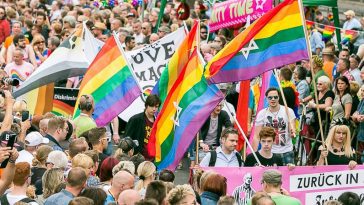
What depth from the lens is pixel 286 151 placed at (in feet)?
56.9

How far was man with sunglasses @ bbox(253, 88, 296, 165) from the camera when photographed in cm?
1733

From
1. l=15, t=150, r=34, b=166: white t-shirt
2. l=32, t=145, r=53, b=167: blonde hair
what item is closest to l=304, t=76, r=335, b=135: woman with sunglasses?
l=15, t=150, r=34, b=166: white t-shirt

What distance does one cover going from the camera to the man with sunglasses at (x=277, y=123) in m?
17.3

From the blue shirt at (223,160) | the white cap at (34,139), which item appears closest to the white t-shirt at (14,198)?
the white cap at (34,139)

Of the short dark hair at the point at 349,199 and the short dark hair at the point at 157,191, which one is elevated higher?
the short dark hair at the point at 349,199

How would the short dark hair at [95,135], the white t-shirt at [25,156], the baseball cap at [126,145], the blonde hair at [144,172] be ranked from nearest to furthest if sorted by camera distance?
the blonde hair at [144,172]
the white t-shirt at [25,156]
the short dark hair at [95,135]
the baseball cap at [126,145]

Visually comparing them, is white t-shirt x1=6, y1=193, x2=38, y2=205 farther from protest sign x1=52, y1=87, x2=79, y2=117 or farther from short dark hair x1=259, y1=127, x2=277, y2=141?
protest sign x1=52, y1=87, x2=79, y2=117

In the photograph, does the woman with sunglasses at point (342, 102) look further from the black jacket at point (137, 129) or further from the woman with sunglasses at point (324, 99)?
the black jacket at point (137, 129)

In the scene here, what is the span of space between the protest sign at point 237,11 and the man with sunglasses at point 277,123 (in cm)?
126

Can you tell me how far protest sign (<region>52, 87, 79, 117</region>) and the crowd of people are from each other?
0.93 meters

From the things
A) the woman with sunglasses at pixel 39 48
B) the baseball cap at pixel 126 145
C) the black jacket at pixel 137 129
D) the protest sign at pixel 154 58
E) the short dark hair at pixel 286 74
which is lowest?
the baseball cap at pixel 126 145

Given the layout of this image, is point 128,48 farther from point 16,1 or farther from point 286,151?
point 16,1

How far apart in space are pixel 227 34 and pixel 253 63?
10.1 meters

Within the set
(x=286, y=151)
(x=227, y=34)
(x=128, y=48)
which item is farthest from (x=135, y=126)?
(x=227, y=34)
